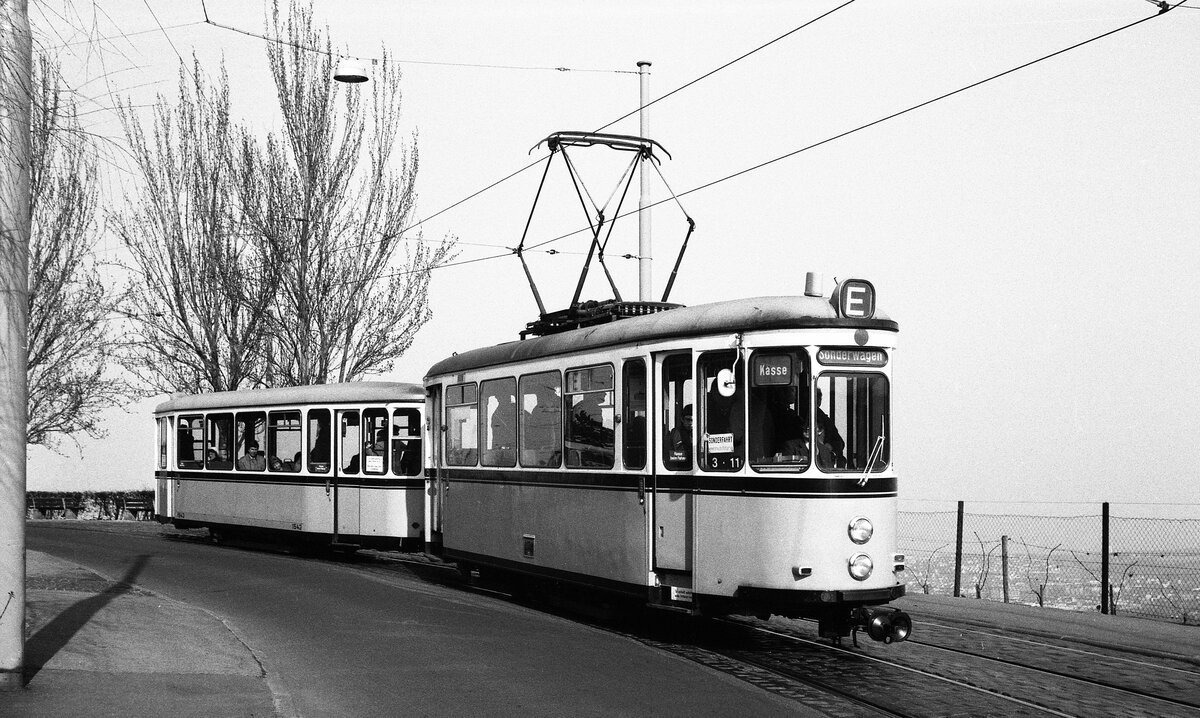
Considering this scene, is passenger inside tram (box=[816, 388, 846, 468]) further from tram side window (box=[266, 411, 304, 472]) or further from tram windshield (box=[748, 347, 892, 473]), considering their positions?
tram side window (box=[266, 411, 304, 472])

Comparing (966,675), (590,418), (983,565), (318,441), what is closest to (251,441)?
(318,441)

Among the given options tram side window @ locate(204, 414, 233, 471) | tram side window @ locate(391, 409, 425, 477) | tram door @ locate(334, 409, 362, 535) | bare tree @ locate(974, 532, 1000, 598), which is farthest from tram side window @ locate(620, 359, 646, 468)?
tram side window @ locate(204, 414, 233, 471)

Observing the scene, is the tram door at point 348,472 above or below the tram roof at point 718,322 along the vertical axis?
below

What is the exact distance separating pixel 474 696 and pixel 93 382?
35954 mm

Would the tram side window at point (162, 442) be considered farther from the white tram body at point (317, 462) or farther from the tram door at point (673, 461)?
the tram door at point (673, 461)

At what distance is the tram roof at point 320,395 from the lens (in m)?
21.3

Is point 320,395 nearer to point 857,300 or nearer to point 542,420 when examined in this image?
point 542,420

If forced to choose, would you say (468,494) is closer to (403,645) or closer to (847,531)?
(403,645)

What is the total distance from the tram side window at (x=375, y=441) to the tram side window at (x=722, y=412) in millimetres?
10178


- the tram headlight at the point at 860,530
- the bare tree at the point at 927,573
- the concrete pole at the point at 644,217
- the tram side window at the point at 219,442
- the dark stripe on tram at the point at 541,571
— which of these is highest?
the concrete pole at the point at 644,217

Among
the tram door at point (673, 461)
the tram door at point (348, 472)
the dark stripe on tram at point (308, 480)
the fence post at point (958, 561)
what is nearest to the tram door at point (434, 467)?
the dark stripe on tram at point (308, 480)

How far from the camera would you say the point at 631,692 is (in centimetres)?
970

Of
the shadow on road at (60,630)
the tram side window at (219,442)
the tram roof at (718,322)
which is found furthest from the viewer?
the tram side window at (219,442)

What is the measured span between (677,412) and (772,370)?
48.5 inches
